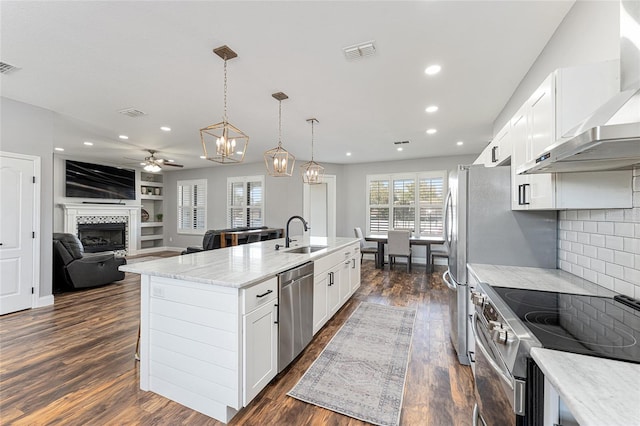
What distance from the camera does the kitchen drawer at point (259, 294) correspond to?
169 cm

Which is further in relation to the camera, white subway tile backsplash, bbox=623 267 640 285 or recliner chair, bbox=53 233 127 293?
recliner chair, bbox=53 233 127 293

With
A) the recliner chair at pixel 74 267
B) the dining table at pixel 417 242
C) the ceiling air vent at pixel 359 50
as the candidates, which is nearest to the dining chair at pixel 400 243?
the dining table at pixel 417 242

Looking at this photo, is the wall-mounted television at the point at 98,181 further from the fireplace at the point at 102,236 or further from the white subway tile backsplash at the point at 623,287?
the white subway tile backsplash at the point at 623,287

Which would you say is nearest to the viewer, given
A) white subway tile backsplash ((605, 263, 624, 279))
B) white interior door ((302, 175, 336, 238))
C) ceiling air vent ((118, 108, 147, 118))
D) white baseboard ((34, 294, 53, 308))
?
white subway tile backsplash ((605, 263, 624, 279))

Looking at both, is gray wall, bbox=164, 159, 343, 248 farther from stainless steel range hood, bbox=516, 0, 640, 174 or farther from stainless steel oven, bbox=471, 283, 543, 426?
stainless steel range hood, bbox=516, 0, 640, 174

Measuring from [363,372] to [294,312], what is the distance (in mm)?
772

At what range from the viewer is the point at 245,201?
8055 millimetres

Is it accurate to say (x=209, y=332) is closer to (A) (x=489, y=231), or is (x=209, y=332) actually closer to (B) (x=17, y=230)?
(A) (x=489, y=231)

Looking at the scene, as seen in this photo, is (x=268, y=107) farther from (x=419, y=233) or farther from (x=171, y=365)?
(x=419, y=233)

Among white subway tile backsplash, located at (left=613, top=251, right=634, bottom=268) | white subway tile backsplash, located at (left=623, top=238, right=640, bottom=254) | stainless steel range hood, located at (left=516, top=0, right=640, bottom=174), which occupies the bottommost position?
white subway tile backsplash, located at (left=613, top=251, right=634, bottom=268)

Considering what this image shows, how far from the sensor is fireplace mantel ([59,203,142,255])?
7.03m

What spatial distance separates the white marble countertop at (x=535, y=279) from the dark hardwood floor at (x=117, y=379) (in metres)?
0.91

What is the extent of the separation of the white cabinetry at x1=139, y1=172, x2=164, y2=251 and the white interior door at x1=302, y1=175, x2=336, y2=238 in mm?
5681

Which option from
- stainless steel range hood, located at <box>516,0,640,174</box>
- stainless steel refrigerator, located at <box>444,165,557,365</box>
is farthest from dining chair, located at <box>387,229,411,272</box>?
stainless steel range hood, located at <box>516,0,640,174</box>
